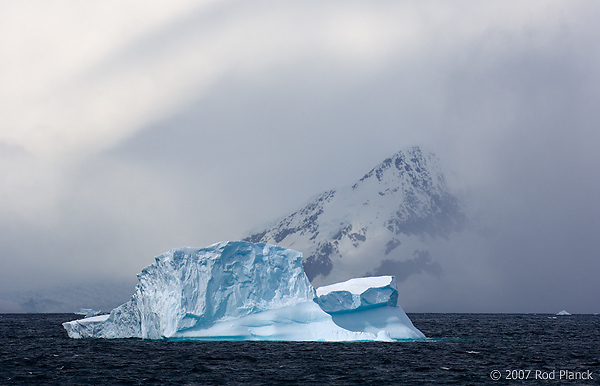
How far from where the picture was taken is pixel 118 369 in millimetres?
27938

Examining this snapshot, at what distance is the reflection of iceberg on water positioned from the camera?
36656mm

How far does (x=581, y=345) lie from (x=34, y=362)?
107 ft

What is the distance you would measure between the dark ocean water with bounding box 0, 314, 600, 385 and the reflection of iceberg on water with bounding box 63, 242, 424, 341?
0.99m

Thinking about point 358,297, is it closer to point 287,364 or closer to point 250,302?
point 250,302

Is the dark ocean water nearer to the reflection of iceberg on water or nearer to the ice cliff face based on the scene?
the reflection of iceberg on water

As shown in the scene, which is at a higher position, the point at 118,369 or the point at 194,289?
the point at 194,289

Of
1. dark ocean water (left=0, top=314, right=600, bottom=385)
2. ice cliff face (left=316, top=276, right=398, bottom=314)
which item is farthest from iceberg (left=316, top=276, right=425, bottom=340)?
dark ocean water (left=0, top=314, right=600, bottom=385)

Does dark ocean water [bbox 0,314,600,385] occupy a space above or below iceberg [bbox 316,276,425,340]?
below

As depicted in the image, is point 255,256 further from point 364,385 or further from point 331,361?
point 364,385

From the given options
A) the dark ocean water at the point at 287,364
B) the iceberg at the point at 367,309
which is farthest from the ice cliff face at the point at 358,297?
the dark ocean water at the point at 287,364

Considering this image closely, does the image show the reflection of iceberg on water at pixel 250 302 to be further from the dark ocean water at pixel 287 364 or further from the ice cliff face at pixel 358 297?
the dark ocean water at pixel 287 364

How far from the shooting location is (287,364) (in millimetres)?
29766

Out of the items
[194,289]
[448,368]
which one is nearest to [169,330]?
[194,289]

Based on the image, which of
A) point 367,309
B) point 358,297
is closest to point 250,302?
point 358,297
